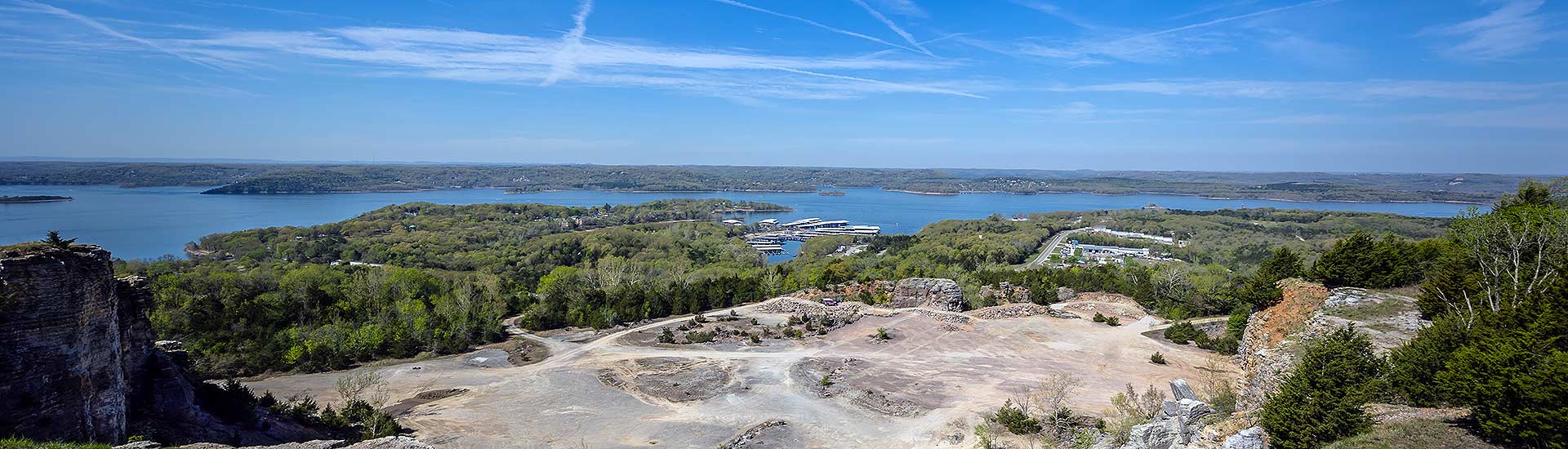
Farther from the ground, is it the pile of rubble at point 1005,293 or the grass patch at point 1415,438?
the grass patch at point 1415,438

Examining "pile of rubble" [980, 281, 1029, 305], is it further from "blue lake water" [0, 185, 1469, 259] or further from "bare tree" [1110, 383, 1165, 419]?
"blue lake water" [0, 185, 1469, 259]

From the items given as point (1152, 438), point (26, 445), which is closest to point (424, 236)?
point (26, 445)

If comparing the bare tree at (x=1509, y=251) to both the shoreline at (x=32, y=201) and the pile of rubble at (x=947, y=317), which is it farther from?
the shoreline at (x=32, y=201)

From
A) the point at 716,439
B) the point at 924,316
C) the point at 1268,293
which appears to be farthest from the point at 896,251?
the point at 716,439

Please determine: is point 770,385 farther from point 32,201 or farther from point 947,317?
point 32,201

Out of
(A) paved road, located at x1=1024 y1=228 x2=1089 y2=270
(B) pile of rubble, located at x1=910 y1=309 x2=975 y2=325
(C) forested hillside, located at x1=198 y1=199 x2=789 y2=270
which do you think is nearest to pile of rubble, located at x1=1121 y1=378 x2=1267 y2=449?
(B) pile of rubble, located at x1=910 y1=309 x2=975 y2=325

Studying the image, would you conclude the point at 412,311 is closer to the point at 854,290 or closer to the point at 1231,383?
the point at 854,290

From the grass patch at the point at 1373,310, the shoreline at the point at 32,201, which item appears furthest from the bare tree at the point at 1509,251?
the shoreline at the point at 32,201
